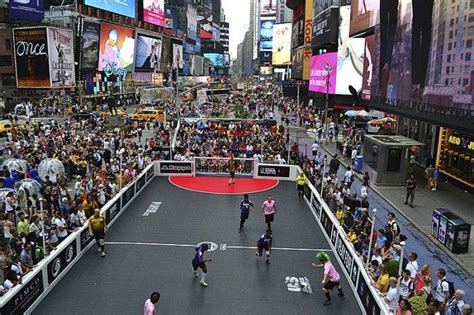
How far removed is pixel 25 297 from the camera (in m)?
10.9

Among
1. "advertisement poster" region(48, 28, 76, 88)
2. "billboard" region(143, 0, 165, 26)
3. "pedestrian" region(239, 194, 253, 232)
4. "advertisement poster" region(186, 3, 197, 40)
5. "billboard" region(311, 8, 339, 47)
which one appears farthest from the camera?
"advertisement poster" region(186, 3, 197, 40)

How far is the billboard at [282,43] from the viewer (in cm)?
11344

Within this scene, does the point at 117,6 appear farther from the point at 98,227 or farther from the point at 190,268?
the point at 190,268

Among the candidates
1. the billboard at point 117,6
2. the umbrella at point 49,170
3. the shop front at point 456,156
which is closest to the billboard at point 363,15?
the shop front at point 456,156

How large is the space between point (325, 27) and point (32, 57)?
42189 mm

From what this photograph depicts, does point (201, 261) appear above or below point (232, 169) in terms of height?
below

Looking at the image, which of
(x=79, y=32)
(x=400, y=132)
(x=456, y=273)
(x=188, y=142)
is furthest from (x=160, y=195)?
(x=79, y=32)

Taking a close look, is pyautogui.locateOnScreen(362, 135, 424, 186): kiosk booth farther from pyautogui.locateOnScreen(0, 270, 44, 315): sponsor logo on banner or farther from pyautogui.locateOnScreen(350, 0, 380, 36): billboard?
pyautogui.locateOnScreen(0, 270, 44, 315): sponsor logo on banner

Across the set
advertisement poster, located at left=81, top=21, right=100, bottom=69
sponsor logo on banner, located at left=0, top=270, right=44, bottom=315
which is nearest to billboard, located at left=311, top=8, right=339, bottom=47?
advertisement poster, located at left=81, top=21, right=100, bottom=69

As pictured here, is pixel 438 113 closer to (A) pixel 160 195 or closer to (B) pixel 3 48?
(A) pixel 160 195

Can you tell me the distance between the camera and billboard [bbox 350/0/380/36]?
3788cm

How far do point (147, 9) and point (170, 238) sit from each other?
89358 millimetres

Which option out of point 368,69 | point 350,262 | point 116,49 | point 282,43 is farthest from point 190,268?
point 282,43

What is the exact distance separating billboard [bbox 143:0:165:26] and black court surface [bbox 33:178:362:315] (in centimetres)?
8430
